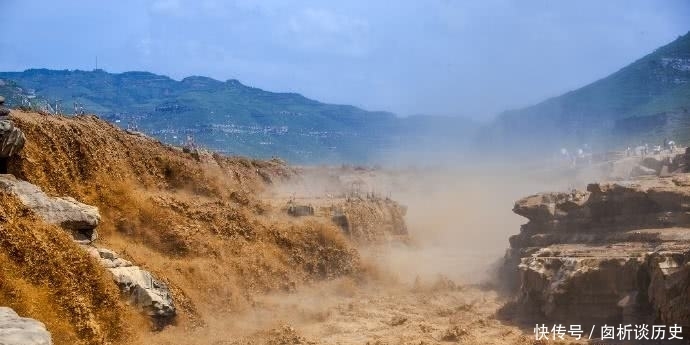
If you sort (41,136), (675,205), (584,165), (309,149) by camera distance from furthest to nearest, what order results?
(309,149) → (584,165) → (675,205) → (41,136)

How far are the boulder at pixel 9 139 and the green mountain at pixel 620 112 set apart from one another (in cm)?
7315

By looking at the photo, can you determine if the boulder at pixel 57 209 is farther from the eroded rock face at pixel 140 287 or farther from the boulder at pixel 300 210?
the boulder at pixel 300 210

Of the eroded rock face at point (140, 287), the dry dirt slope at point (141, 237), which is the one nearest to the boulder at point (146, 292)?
the eroded rock face at point (140, 287)

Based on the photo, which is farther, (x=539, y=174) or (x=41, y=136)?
(x=539, y=174)

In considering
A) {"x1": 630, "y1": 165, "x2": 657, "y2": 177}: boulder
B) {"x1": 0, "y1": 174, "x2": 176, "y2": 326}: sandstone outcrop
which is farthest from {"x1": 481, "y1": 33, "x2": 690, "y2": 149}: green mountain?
{"x1": 0, "y1": 174, "x2": 176, "y2": 326}: sandstone outcrop

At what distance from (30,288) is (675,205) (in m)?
22.1

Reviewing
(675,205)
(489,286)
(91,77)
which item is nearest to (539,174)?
(489,286)

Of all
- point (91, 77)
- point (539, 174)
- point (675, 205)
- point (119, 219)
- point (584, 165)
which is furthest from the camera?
point (91, 77)

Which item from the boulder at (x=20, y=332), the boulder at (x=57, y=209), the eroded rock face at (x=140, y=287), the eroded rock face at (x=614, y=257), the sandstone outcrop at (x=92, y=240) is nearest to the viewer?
the boulder at (x=20, y=332)

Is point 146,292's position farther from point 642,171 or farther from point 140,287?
point 642,171

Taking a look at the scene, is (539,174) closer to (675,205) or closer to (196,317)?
(675,205)

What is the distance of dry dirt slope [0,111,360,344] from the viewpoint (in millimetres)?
13055

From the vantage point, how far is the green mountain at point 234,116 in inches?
3912

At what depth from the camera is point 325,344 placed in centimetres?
1986
